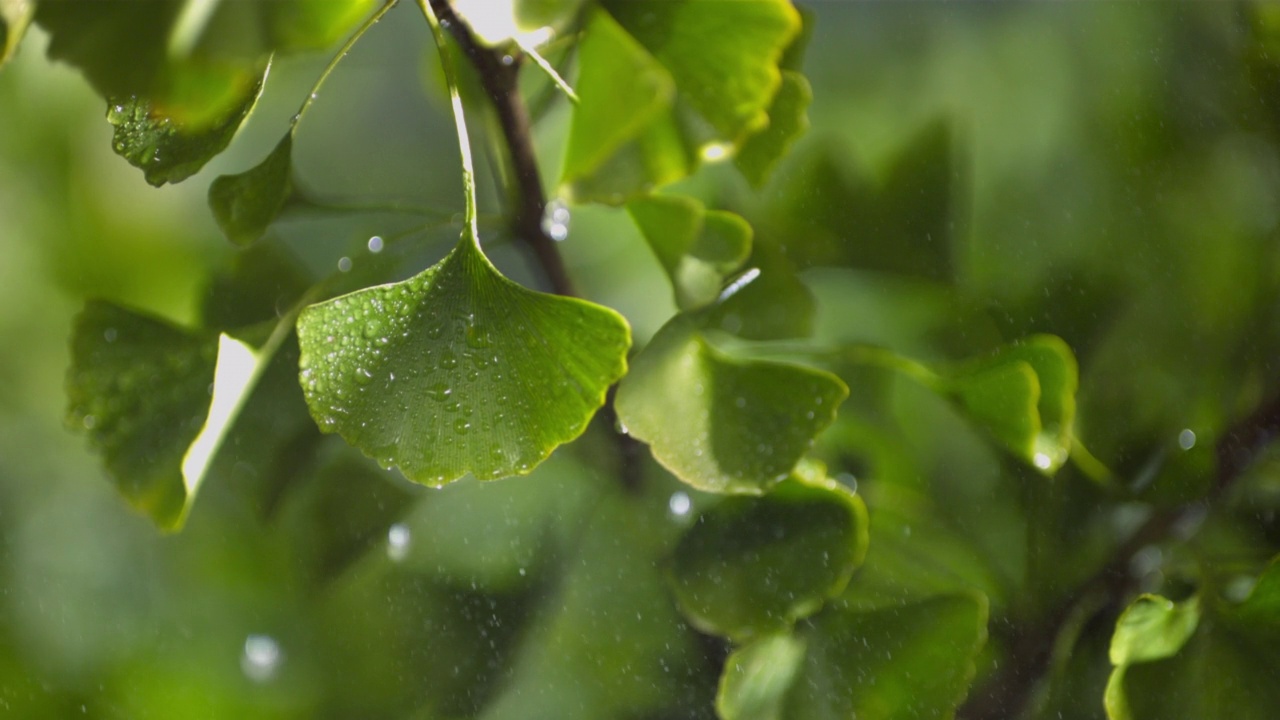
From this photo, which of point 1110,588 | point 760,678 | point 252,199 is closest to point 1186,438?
point 1110,588

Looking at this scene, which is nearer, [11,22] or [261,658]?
[11,22]

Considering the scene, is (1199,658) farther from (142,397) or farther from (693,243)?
(142,397)

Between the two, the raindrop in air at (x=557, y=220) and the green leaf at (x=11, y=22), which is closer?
the green leaf at (x=11, y=22)

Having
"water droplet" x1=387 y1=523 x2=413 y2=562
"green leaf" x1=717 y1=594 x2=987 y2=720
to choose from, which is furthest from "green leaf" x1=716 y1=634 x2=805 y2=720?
"water droplet" x1=387 y1=523 x2=413 y2=562

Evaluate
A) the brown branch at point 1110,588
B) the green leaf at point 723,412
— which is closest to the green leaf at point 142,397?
the green leaf at point 723,412

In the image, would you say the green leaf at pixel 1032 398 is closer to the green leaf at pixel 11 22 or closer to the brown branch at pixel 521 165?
the brown branch at pixel 521 165
